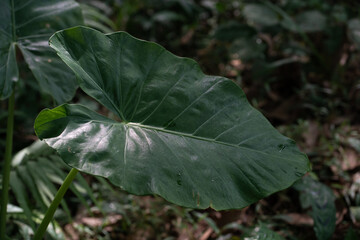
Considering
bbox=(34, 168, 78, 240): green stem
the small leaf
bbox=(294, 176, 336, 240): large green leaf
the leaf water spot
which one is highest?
the small leaf

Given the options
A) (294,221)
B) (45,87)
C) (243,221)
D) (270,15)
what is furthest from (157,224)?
(270,15)

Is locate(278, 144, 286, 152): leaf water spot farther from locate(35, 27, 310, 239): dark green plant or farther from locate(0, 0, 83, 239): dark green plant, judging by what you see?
locate(0, 0, 83, 239): dark green plant

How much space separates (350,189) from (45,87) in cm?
139

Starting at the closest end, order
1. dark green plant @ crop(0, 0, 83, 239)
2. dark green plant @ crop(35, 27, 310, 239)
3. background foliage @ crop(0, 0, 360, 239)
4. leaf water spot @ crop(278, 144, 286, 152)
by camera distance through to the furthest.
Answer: dark green plant @ crop(35, 27, 310, 239), leaf water spot @ crop(278, 144, 286, 152), dark green plant @ crop(0, 0, 83, 239), background foliage @ crop(0, 0, 360, 239)

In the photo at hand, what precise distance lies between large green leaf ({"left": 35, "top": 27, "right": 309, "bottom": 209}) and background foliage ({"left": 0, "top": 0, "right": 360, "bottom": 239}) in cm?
41

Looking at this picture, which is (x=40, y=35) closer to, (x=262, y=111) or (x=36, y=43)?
(x=36, y=43)

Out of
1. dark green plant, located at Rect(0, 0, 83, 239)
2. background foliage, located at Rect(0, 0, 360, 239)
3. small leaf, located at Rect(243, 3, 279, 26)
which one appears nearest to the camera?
dark green plant, located at Rect(0, 0, 83, 239)

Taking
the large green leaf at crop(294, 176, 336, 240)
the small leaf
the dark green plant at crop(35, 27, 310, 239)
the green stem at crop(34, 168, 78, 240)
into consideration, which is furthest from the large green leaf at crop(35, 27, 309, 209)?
the small leaf

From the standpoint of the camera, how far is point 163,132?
40.4 inches

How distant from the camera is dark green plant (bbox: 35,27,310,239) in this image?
2.88 feet

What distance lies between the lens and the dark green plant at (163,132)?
2.88 ft

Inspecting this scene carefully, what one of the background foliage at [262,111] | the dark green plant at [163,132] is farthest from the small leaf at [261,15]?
the dark green plant at [163,132]

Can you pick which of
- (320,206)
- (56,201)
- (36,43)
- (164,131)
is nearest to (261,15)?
(320,206)

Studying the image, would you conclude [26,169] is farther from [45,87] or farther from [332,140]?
[332,140]
